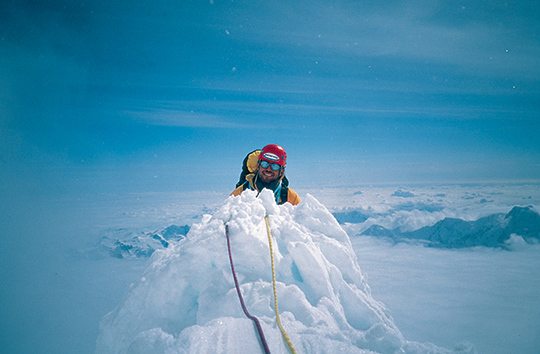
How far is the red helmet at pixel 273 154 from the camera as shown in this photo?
635 centimetres

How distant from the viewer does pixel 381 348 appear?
111 inches

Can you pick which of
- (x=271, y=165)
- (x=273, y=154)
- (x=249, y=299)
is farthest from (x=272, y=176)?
(x=249, y=299)

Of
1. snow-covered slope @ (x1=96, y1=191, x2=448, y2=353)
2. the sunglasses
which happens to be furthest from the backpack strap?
snow-covered slope @ (x1=96, y1=191, x2=448, y2=353)

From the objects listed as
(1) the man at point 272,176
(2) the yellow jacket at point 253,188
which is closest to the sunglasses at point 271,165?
(1) the man at point 272,176

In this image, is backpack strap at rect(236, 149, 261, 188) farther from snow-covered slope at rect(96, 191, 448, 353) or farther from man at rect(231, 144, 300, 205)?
snow-covered slope at rect(96, 191, 448, 353)

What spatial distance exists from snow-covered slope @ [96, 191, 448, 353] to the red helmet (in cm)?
195

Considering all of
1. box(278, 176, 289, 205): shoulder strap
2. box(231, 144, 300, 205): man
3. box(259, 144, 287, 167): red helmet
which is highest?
box(259, 144, 287, 167): red helmet

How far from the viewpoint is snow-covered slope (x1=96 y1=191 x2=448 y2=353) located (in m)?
2.70

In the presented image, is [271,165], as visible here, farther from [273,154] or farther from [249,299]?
[249,299]

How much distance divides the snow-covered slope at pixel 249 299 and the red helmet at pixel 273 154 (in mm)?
1953

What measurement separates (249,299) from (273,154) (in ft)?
12.3

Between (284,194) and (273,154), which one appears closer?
(273,154)

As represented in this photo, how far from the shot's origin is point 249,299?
3.13 metres

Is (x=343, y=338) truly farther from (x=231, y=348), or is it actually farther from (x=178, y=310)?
(x=178, y=310)
